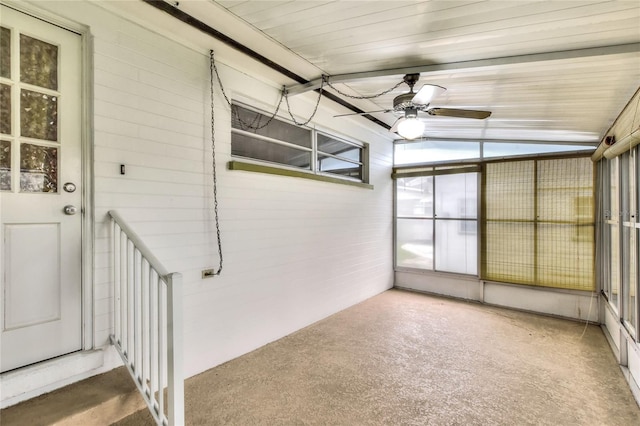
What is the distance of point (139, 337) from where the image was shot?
6.16 feet

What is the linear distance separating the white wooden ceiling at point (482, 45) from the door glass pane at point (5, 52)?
3.89 feet

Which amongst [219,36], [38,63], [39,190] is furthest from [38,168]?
[219,36]

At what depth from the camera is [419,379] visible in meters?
2.65

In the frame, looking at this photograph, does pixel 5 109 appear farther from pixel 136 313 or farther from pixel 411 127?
pixel 411 127

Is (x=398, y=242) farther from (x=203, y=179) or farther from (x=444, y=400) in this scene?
(x=203, y=179)

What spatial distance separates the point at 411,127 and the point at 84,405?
300 cm

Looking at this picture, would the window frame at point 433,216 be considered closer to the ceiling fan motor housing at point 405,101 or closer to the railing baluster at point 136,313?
the ceiling fan motor housing at point 405,101

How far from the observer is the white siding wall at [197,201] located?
2.07m

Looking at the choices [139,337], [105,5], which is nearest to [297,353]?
[139,337]

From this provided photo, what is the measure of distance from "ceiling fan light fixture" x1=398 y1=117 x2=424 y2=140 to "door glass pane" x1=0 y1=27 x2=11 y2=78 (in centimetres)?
272

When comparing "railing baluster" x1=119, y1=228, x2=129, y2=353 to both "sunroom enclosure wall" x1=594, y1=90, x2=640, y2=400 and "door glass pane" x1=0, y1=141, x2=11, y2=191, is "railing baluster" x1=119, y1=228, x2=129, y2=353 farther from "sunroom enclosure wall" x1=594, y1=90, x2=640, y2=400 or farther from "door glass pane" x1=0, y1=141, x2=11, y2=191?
"sunroom enclosure wall" x1=594, y1=90, x2=640, y2=400

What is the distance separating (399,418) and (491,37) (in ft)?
8.81

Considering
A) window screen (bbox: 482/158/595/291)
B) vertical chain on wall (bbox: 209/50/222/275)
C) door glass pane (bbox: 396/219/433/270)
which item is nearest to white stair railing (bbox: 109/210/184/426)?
vertical chain on wall (bbox: 209/50/222/275)

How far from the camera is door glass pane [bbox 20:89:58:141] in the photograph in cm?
178
